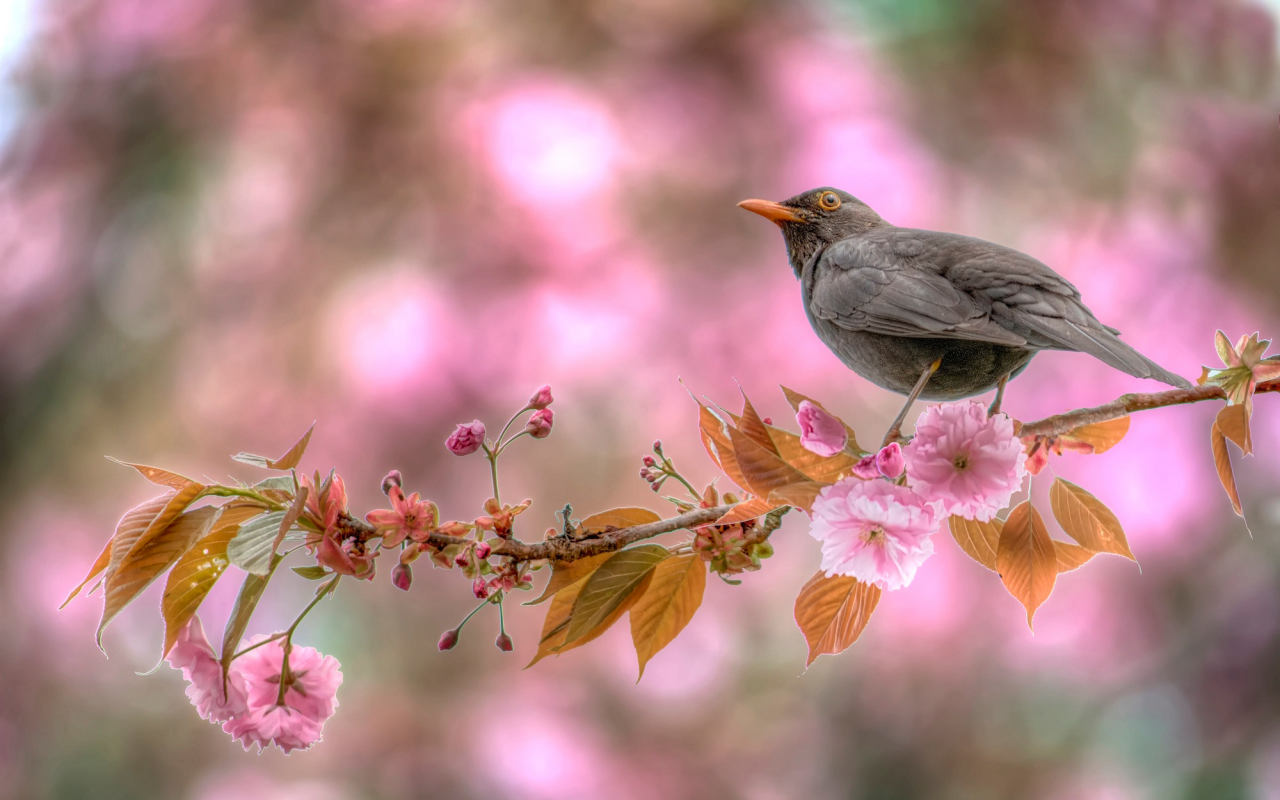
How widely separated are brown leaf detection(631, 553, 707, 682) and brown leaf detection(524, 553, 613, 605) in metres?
0.04

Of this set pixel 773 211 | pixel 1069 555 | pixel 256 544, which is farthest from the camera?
pixel 773 211

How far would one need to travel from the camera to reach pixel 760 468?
61cm

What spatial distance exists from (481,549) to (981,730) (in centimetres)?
209

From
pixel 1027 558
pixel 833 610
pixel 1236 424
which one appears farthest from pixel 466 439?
pixel 1236 424

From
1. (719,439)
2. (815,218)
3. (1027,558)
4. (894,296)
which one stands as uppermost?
(815,218)

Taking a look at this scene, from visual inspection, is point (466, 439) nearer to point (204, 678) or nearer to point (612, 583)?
point (612, 583)

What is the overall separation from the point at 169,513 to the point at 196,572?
1.7 inches

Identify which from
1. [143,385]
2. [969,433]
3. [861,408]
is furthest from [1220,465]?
[143,385]

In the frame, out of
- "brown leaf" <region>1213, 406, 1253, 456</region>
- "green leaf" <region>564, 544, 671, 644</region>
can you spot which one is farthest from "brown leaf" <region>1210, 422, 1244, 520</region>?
"green leaf" <region>564, 544, 671, 644</region>

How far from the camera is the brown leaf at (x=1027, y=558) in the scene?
0.64m

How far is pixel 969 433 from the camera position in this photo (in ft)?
1.97

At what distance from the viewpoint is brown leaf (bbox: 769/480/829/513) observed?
0.59m

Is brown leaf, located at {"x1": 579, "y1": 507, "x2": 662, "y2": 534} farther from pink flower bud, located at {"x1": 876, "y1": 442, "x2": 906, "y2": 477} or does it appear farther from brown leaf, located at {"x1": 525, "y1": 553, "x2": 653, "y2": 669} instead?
pink flower bud, located at {"x1": 876, "y1": 442, "x2": 906, "y2": 477}

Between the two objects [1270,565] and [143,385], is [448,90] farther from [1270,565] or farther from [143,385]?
[1270,565]
